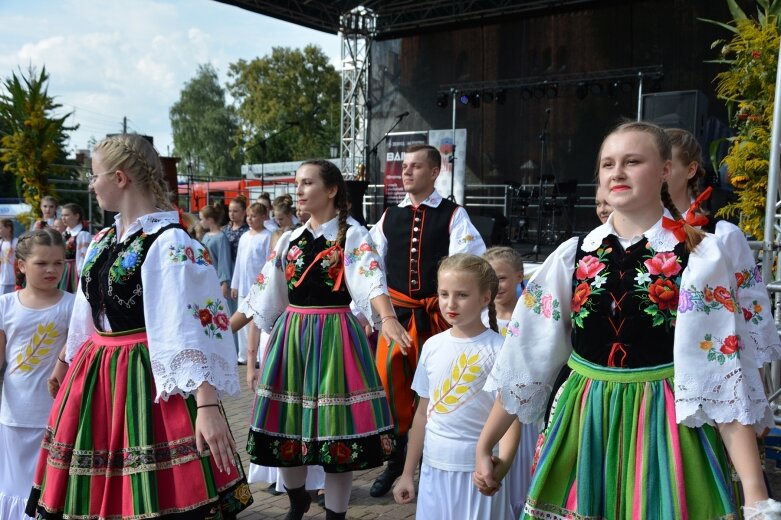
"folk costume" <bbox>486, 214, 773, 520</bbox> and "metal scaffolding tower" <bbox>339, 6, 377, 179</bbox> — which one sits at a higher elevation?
"metal scaffolding tower" <bbox>339, 6, 377, 179</bbox>

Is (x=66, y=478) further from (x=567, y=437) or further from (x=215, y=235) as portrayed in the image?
(x=215, y=235)

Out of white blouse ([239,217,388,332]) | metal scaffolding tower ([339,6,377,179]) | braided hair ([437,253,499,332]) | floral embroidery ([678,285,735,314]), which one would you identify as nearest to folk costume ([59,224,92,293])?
white blouse ([239,217,388,332])

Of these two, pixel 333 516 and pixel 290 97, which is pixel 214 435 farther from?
pixel 290 97

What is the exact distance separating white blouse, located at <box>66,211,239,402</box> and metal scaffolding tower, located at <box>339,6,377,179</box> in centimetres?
1408

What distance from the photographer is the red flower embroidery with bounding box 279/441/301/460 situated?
354 centimetres

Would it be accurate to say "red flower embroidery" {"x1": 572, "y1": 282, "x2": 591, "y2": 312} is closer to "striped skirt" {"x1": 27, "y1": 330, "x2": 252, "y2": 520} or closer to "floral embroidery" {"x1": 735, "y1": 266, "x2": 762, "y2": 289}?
"floral embroidery" {"x1": 735, "y1": 266, "x2": 762, "y2": 289}

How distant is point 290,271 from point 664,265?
2.28m

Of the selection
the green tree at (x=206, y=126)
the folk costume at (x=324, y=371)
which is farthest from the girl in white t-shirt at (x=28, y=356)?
the green tree at (x=206, y=126)

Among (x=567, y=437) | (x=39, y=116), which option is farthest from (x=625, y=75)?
(x=567, y=437)

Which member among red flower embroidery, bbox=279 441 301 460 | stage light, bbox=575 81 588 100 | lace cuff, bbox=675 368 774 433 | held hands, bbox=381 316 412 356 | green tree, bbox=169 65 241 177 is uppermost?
green tree, bbox=169 65 241 177

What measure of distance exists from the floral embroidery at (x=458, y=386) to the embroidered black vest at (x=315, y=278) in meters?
1.03

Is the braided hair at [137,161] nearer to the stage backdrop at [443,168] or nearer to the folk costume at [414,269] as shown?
the folk costume at [414,269]

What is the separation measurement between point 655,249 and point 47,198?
8.36 m

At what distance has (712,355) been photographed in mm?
1829
